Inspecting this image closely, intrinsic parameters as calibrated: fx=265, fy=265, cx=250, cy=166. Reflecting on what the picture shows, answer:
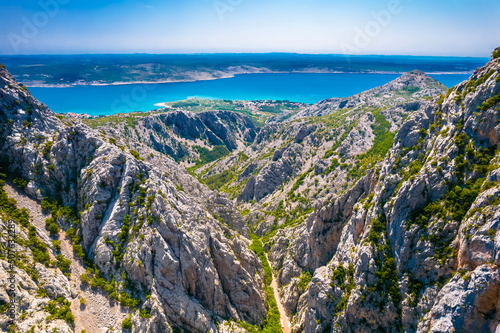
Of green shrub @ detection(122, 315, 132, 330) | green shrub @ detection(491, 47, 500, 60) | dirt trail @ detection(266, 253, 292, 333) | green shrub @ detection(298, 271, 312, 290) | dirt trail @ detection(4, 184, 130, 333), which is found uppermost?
green shrub @ detection(491, 47, 500, 60)

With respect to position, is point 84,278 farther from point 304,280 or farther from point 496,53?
point 496,53

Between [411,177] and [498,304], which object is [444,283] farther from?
[411,177]

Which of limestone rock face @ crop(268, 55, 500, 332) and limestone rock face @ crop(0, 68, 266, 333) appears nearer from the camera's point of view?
limestone rock face @ crop(268, 55, 500, 332)

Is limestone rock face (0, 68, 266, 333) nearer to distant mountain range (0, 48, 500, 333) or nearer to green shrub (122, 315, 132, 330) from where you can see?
distant mountain range (0, 48, 500, 333)

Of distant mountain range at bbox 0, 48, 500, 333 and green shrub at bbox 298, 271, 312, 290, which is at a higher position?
distant mountain range at bbox 0, 48, 500, 333

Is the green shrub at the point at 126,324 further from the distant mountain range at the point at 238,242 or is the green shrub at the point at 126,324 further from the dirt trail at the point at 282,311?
the dirt trail at the point at 282,311

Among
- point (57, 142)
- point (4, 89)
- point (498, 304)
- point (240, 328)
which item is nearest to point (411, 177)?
point (498, 304)

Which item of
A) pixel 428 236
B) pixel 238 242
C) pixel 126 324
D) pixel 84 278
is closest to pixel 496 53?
pixel 428 236

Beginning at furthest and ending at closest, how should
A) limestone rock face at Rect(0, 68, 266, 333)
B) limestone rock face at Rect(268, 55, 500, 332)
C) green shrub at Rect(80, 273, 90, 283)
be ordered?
limestone rock face at Rect(0, 68, 266, 333)
green shrub at Rect(80, 273, 90, 283)
limestone rock face at Rect(268, 55, 500, 332)

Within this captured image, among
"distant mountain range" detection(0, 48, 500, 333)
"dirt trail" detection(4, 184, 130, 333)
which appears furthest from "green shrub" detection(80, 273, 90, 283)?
"dirt trail" detection(4, 184, 130, 333)
